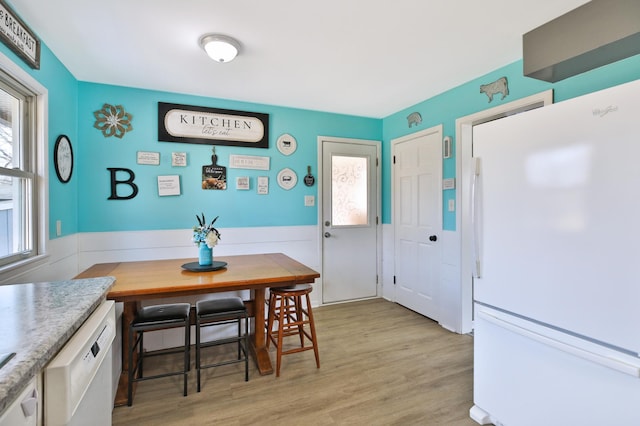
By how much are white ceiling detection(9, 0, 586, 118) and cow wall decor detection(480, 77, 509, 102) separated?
0.41 feet

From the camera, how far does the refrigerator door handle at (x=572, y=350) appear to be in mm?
1188

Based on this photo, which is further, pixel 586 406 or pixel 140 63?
pixel 140 63

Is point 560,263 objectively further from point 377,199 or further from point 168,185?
point 168,185

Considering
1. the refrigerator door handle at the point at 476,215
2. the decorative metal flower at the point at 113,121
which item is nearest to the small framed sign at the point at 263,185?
the decorative metal flower at the point at 113,121

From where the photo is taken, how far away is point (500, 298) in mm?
1659

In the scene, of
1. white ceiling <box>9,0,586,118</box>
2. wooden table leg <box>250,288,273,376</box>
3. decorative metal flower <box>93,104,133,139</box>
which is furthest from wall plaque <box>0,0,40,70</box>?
wooden table leg <box>250,288,273,376</box>

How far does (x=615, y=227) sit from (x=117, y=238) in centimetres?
355

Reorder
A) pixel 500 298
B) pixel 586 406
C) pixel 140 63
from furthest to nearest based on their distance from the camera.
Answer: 1. pixel 140 63
2. pixel 500 298
3. pixel 586 406

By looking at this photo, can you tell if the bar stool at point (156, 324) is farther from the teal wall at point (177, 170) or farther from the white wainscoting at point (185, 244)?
the teal wall at point (177, 170)

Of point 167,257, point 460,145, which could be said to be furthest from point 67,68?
point 460,145

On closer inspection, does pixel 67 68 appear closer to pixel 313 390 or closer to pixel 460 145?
pixel 313 390

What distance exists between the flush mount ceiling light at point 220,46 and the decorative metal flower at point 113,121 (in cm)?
133

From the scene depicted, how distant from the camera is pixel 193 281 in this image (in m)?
2.05

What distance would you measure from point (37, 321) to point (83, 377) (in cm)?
22
